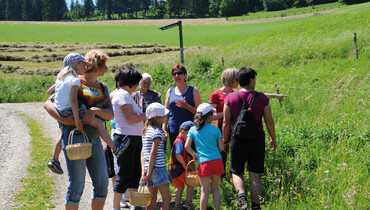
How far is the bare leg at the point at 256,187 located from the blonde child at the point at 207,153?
0.39m

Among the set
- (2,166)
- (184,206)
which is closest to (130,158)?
(184,206)

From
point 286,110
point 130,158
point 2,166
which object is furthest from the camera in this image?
point 286,110

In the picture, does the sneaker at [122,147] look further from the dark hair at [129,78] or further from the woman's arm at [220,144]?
the woman's arm at [220,144]

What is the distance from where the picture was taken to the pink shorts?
4.76 m

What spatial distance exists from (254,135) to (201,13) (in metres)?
132

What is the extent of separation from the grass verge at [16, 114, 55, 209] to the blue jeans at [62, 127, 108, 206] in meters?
1.58

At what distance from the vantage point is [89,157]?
14.4 feet

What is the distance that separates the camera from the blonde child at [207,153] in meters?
4.79

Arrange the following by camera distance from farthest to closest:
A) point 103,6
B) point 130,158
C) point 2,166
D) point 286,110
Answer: point 103,6 < point 286,110 < point 2,166 < point 130,158

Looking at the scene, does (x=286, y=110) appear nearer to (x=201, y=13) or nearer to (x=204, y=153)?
(x=204, y=153)

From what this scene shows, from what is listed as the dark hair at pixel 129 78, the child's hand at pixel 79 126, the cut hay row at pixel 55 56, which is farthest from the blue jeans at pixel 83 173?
the cut hay row at pixel 55 56

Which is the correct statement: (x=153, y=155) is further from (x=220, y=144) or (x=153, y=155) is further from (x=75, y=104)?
(x=75, y=104)

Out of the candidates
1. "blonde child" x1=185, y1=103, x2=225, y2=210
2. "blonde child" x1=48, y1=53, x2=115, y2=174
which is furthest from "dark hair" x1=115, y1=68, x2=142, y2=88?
"blonde child" x1=185, y1=103, x2=225, y2=210

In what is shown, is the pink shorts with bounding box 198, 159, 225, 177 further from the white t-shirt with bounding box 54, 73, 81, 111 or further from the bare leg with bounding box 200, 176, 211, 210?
the white t-shirt with bounding box 54, 73, 81, 111
